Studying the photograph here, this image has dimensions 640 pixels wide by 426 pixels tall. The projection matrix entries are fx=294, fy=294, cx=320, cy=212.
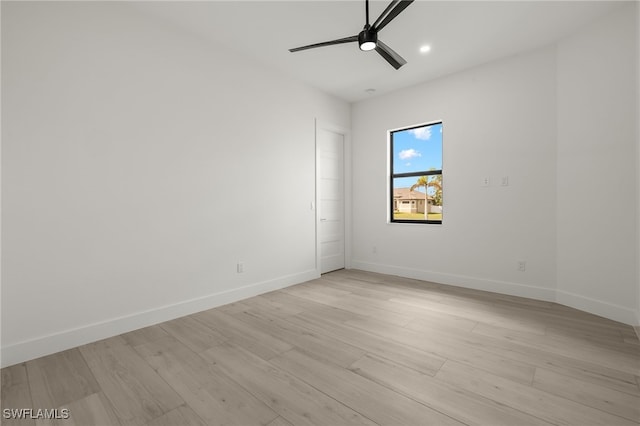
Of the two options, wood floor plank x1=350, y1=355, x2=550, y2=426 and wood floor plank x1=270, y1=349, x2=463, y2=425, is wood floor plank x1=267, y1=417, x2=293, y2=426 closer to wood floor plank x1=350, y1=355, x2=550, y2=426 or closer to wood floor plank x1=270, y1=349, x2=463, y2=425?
wood floor plank x1=270, y1=349, x2=463, y2=425

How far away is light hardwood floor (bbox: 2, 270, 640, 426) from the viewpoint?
156cm

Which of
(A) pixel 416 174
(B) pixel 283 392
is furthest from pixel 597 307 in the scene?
(B) pixel 283 392

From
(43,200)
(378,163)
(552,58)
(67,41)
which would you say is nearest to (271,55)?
(67,41)

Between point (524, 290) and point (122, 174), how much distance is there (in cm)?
447

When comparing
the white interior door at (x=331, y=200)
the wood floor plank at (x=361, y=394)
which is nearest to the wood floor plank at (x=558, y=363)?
the wood floor plank at (x=361, y=394)

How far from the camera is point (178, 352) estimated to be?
2244mm

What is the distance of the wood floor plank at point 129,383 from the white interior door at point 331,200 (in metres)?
2.91

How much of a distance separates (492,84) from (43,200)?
4766 mm

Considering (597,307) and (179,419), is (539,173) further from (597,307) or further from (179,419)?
(179,419)

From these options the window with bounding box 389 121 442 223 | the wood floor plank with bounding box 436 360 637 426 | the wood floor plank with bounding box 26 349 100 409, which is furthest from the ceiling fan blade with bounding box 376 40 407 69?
the wood floor plank with bounding box 26 349 100 409

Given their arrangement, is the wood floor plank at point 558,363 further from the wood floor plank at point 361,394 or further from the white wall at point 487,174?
the white wall at point 487,174

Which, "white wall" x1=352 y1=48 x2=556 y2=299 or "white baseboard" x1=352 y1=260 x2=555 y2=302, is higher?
"white wall" x1=352 y1=48 x2=556 y2=299

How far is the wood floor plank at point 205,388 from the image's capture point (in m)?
1.54

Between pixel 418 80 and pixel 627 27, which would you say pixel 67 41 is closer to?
pixel 418 80
